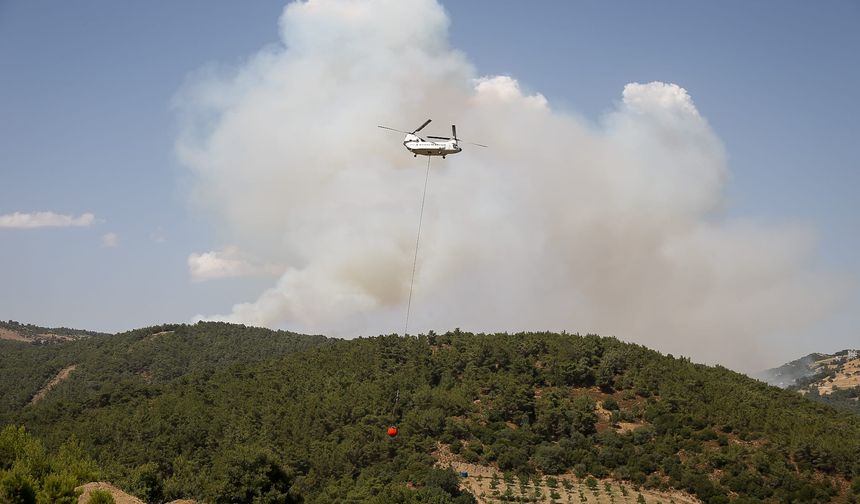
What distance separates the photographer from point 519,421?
112688 mm

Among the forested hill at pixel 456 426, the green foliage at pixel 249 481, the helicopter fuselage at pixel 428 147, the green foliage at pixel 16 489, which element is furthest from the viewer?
the forested hill at pixel 456 426

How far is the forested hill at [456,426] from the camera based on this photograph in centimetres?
8956

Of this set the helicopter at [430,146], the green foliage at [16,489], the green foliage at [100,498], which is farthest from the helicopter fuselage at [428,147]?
the green foliage at [16,489]

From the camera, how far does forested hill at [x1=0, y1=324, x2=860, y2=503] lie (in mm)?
89562

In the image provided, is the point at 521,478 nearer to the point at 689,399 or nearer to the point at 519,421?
the point at 519,421

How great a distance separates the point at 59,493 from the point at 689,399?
94.9m

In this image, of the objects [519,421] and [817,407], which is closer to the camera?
→ [519,421]

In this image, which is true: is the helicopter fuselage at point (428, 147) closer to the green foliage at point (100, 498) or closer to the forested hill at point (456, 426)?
the forested hill at point (456, 426)

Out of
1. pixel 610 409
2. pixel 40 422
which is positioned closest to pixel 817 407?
pixel 610 409

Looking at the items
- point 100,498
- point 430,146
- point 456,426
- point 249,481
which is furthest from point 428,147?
point 456,426

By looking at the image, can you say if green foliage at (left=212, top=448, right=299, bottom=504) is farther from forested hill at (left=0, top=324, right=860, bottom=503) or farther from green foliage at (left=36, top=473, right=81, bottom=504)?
green foliage at (left=36, top=473, right=81, bottom=504)

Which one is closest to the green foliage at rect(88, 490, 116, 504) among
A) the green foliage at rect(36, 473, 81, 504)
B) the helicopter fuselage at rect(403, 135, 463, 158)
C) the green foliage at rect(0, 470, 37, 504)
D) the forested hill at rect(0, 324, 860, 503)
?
the green foliage at rect(36, 473, 81, 504)

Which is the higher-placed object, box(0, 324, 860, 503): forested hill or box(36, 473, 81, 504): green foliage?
box(0, 324, 860, 503): forested hill

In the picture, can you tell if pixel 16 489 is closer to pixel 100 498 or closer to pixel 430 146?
pixel 100 498
